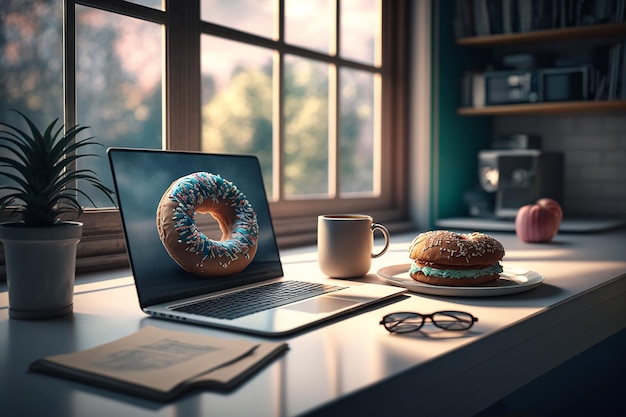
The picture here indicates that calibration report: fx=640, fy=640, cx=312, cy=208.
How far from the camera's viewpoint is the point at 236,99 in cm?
1714

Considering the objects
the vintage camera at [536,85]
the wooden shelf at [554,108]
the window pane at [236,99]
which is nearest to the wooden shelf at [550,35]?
the vintage camera at [536,85]

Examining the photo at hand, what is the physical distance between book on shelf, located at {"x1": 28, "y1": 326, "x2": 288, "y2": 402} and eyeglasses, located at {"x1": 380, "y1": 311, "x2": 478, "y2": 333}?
0.58 ft

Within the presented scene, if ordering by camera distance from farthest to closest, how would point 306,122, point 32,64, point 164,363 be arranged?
1. point 306,122
2. point 32,64
3. point 164,363

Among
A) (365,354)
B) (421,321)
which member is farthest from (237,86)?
(365,354)

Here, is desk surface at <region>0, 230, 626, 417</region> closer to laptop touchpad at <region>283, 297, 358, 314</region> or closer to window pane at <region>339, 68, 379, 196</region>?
laptop touchpad at <region>283, 297, 358, 314</region>

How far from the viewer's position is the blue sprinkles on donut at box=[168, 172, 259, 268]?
42.0 inches

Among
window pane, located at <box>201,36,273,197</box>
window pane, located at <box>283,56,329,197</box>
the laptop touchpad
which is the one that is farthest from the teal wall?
window pane, located at <box>201,36,273,197</box>

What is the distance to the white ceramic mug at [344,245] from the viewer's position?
1240mm

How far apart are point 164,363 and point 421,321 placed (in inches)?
14.8

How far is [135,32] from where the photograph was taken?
48.5ft

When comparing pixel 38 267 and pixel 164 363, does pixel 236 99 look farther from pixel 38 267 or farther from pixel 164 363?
pixel 164 363

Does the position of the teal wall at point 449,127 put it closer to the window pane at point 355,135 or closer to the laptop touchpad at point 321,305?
the laptop touchpad at point 321,305

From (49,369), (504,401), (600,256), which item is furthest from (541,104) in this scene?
(49,369)

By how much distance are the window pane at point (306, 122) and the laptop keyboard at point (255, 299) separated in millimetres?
15480
